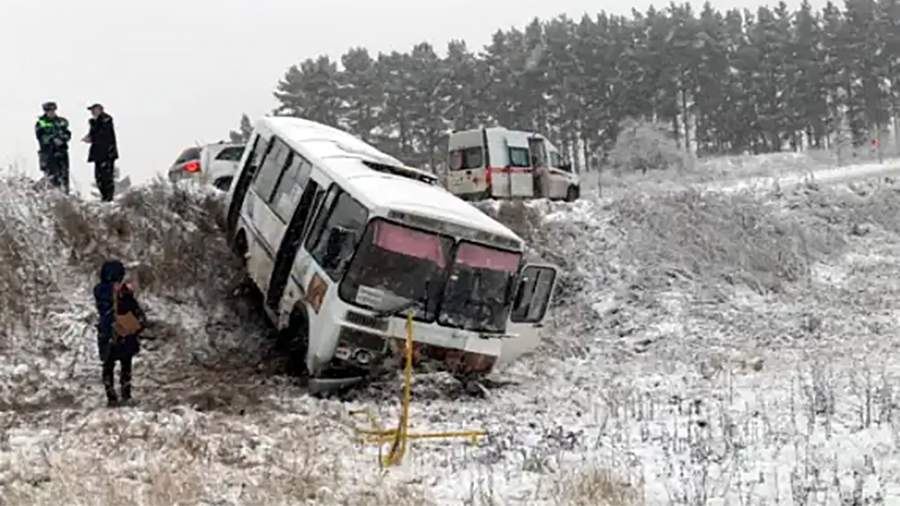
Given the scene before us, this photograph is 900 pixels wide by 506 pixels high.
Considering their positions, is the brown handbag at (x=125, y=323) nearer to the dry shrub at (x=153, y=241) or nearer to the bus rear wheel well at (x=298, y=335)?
the bus rear wheel well at (x=298, y=335)

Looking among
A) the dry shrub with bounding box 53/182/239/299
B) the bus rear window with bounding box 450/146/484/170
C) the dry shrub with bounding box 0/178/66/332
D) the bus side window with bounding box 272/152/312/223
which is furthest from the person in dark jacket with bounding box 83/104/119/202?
the bus rear window with bounding box 450/146/484/170

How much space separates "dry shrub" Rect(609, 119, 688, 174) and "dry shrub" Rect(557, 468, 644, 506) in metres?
39.4

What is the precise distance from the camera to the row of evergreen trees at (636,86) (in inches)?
2167

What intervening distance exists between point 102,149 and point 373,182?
233 inches

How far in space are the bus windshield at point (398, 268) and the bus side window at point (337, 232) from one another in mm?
175

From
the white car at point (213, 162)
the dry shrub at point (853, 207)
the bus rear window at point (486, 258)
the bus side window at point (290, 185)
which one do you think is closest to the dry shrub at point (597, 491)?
the bus rear window at point (486, 258)

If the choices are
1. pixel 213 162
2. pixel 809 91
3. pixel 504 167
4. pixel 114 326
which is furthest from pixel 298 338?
pixel 809 91

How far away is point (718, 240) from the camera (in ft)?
67.4

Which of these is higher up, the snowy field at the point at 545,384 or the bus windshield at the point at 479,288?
the bus windshield at the point at 479,288

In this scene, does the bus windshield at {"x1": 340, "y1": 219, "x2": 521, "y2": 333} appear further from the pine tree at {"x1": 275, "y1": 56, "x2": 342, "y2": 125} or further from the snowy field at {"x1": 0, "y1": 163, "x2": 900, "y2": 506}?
the pine tree at {"x1": 275, "y1": 56, "x2": 342, "y2": 125}

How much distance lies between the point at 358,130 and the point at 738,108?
21.4 meters

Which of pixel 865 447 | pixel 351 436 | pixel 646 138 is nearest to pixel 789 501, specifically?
pixel 865 447

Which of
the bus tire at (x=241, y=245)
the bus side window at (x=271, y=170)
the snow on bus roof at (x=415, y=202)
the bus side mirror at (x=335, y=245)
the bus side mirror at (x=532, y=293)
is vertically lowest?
the bus side mirror at (x=532, y=293)

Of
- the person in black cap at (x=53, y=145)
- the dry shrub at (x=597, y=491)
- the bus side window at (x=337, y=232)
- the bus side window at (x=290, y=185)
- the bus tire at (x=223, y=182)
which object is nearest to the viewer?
the dry shrub at (x=597, y=491)
